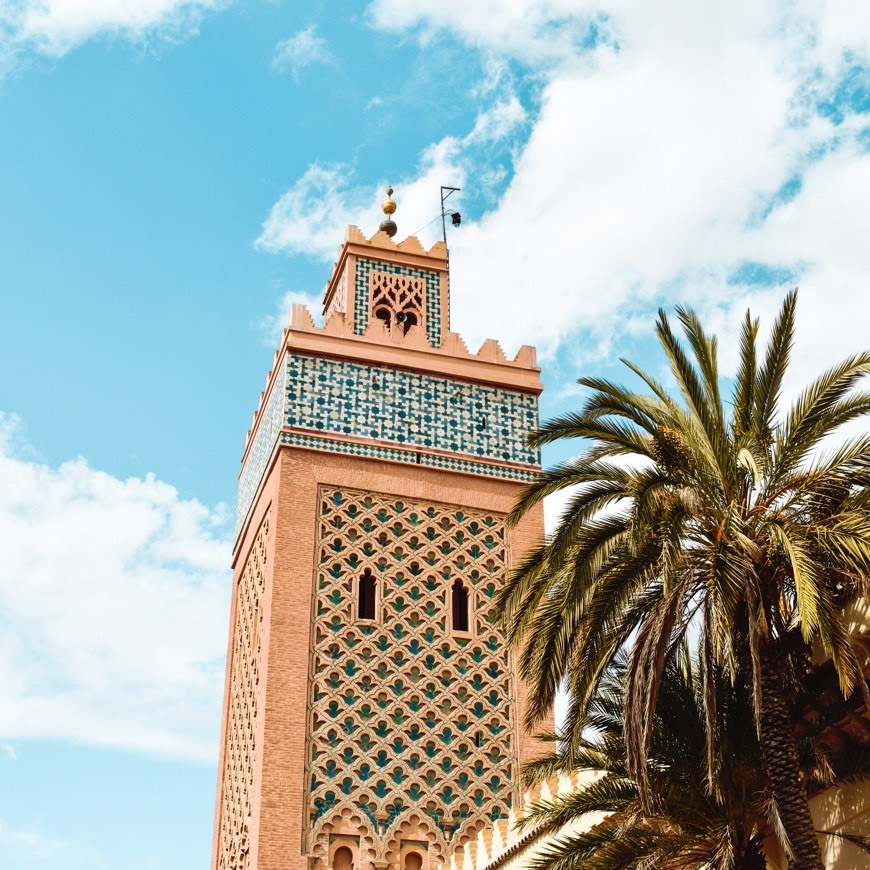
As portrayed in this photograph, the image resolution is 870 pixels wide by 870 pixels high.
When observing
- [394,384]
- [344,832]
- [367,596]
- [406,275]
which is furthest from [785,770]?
[406,275]

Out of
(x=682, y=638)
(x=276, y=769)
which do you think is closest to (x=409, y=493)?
(x=276, y=769)

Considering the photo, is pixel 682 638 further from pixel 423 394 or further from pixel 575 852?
pixel 423 394

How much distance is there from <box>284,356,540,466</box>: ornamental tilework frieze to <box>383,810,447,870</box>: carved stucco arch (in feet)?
13.9

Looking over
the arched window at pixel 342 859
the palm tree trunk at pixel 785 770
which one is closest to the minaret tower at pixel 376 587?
the arched window at pixel 342 859

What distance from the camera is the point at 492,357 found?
17750mm

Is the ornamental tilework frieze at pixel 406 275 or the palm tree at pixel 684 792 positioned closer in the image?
the palm tree at pixel 684 792

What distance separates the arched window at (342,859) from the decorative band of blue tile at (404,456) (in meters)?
4.36

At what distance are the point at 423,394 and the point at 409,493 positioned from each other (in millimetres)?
1338

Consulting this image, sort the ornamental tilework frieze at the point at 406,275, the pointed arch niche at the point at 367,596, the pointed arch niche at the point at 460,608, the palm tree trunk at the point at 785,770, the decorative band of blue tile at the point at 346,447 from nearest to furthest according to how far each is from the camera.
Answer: the palm tree trunk at the point at 785,770, the pointed arch niche at the point at 367,596, the pointed arch niche at the point at 460,608, the decorative band of blue tile at the point at 346,447, the ornamental tilework frieze at the point at 406,275

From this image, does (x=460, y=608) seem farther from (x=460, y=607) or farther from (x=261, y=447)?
(x=261, y=447)

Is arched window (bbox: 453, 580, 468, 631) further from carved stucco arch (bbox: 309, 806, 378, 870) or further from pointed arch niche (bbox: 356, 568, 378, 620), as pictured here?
carved stucco arch (bbox: 309, 806, 378, 870)

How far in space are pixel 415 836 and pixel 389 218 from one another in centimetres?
827

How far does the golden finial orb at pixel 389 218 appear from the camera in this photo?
19.0 meters

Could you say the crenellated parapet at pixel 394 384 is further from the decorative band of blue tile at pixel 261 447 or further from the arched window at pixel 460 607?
the arched window at pixel 460 607
